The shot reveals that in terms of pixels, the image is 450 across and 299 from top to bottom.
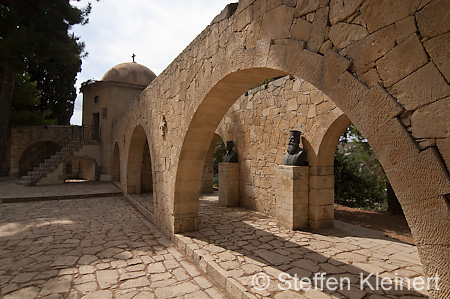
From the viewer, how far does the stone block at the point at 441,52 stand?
1261 millimetres

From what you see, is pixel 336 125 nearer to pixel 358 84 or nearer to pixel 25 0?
pixel 358 84

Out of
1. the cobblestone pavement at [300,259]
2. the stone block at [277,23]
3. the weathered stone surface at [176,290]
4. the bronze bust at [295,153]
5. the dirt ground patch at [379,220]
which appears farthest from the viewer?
the dirt ground patch at [379,220]

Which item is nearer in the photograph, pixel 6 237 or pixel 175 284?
pixel 175 284

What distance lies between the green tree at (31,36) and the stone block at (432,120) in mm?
15300

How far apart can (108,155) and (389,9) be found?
1521 cm

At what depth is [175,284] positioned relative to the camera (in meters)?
3.44

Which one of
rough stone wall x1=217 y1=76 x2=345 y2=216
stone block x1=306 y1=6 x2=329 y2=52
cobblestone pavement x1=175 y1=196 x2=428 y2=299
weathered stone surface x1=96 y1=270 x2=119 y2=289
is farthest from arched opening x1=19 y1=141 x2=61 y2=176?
stone block x1=306 y1=6 x2=329 y2=52

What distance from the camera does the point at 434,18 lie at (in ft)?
4.27

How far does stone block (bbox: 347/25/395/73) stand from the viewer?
152 centimetres

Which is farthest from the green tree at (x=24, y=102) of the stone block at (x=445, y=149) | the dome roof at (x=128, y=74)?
the stone block at (x=445, y=149)

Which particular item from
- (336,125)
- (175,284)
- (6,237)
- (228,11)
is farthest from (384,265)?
(6,237)

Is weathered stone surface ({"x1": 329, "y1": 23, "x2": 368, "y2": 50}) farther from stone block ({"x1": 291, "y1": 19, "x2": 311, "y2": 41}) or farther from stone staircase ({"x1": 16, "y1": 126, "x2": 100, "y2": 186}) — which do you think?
stone staircase ({"x1": 16, "y1": 126, "x2": 100, "y2": 186})

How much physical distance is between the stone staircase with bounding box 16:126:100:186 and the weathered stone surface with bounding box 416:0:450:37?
14.9 metres

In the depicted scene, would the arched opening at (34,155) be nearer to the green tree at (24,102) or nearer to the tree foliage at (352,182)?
the green tree at (24,102)
